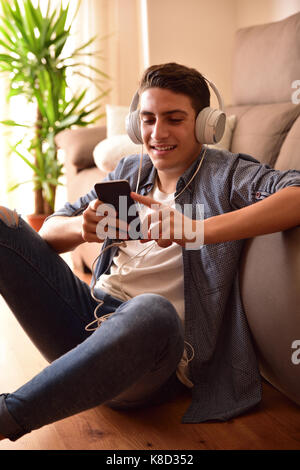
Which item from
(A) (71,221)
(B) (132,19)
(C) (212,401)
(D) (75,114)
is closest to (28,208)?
(D) (75,114)

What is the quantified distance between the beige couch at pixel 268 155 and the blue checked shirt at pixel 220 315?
3 centimetres

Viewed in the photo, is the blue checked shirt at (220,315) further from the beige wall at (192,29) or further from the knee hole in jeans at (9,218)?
the beige wall at (192,29)

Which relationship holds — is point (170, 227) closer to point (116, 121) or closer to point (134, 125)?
point (134, 125)

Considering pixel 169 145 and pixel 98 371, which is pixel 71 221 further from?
pixel 98 371

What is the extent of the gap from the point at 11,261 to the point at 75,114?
91.8 inches

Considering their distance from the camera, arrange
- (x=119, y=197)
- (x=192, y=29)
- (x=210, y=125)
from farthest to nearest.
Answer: (x=192, y=29), (x=210, y=125), (x=119, y=197)

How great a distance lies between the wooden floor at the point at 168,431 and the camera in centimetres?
111

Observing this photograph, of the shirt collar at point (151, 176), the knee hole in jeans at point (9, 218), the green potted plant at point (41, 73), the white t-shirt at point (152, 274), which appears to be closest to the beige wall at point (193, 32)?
the green potted plant at point (41, 73)

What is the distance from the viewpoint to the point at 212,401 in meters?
1.21

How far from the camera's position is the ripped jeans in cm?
96

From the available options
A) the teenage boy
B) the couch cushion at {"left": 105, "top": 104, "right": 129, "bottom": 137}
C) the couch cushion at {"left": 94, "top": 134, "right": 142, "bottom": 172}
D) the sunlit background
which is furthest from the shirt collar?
the sunlit background

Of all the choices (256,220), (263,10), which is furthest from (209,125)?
(263,10)

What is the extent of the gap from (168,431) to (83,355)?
1.11 feet

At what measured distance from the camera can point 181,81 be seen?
1.23 meters
